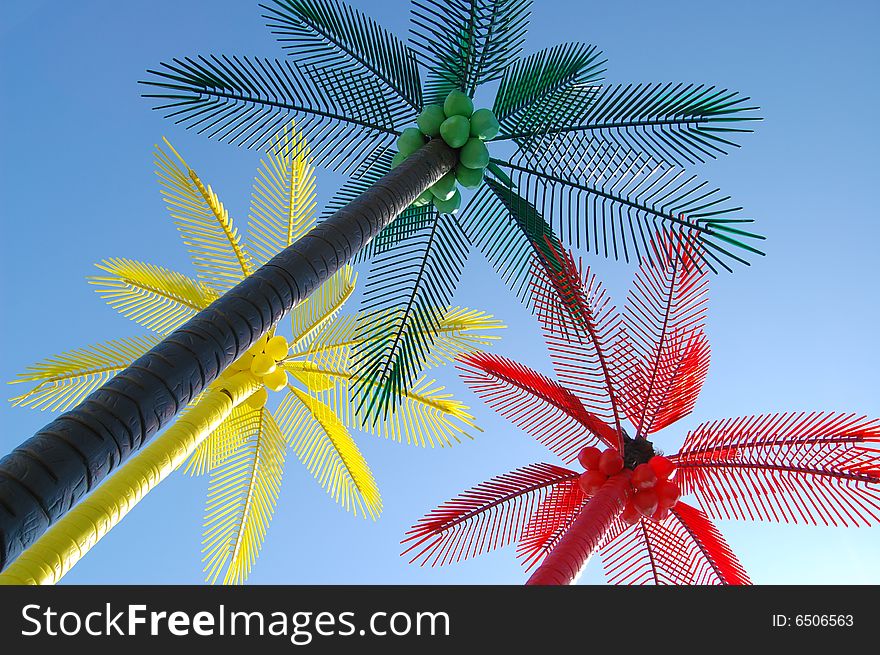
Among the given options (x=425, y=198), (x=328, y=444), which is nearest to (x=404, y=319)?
(x=425, y=198)

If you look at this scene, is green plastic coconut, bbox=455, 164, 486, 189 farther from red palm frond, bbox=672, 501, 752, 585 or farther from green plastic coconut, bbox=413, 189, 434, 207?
red palm frond, bbox=672, 501, 752, 585

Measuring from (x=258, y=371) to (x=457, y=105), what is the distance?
4211mm

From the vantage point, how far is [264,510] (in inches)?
388

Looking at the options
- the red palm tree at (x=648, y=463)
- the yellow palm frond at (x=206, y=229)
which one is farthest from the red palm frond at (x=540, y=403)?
the yellow palm frond at (x=206, y=229)

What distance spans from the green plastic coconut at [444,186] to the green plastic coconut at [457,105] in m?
0.54

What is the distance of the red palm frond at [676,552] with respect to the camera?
24.3 ft

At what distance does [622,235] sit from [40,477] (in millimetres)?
4609

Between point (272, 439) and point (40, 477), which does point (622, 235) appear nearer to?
point (40, 477)

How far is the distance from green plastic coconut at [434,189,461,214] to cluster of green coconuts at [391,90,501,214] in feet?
0.36

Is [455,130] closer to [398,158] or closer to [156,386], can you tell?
[398,158]

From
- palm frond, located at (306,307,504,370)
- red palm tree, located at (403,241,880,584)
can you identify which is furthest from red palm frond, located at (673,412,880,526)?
palm frond, located at (306,307,504,370)

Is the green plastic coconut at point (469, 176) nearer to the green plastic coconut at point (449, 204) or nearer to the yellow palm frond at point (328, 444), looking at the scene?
the green plastic coconut at point (449, 204)

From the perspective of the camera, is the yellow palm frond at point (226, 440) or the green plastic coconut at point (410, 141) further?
the yellow palm frond at point (226, 440)

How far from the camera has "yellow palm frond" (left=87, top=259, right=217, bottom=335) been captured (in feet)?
32.5
